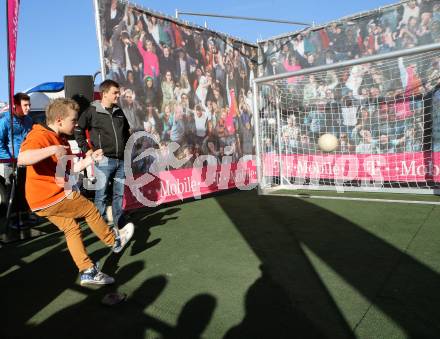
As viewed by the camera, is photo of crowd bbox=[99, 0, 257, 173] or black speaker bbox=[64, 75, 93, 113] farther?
photo of crowd bbox=[99, 0, 257, 173]

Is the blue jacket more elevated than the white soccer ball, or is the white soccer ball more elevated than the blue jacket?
the blue jacket

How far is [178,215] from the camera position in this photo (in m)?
6.36

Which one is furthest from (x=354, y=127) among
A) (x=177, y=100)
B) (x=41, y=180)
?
(x=41, y=180)

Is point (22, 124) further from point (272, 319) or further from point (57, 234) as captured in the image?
point (272, 319)

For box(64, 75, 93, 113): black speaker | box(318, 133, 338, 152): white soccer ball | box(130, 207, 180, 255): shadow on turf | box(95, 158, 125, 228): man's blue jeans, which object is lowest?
box(130, 207, 180, 255): shadow on turf

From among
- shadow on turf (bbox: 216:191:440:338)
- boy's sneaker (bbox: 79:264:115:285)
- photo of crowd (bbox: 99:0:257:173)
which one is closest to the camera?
shadow on turf (bbox: 216:191:440:338)

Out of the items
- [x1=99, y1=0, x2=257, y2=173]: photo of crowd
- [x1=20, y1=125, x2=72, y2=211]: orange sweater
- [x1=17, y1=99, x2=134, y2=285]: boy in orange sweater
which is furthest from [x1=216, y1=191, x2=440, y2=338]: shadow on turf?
[x1=99, y1=0, x2=257, y2=173]: photo of crowd

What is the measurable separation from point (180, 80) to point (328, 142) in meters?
3.50

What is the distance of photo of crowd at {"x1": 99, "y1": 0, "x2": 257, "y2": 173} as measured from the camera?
652 centimetres

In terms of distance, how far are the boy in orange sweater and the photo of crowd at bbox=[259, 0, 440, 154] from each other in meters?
6.46

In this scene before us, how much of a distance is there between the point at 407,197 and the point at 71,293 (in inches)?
241

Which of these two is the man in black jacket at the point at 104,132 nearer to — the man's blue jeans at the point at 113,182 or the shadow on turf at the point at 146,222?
the man's blue jeans at the point at 113,182

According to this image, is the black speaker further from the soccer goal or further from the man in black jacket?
the soccer goal

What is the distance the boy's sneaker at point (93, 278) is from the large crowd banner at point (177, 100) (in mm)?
2592
